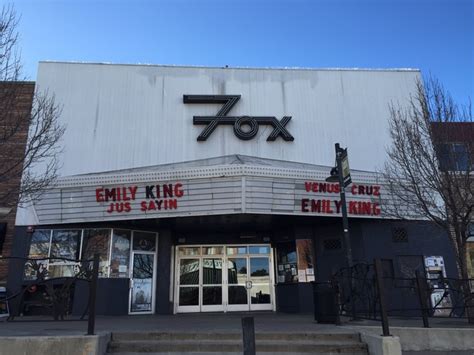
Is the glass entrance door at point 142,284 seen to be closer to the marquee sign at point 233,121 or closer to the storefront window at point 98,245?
the storefront window at point 98,245

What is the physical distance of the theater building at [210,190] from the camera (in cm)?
1413

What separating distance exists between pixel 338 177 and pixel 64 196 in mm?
9181

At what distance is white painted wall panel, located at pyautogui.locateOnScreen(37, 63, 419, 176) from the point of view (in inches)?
647

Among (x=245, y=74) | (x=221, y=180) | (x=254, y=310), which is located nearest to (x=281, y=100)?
(x=245, y=74)

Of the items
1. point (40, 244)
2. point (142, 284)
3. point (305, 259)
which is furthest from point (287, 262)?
point (40, 244)

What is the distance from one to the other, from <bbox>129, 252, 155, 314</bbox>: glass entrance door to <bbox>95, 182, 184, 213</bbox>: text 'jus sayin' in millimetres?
2656

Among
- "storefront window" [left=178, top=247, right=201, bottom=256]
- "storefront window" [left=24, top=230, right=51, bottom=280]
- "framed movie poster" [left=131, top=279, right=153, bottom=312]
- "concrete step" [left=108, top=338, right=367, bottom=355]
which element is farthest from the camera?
"storefront window" [left=178, top=247, right=201, bottom=256]

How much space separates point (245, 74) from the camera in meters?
18.0

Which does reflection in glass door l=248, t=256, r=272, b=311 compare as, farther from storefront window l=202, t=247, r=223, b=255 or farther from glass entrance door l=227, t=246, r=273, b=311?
storefront window l=202, t=247, r=223, b=255

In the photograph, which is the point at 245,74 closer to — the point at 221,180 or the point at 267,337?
the point at 221,180

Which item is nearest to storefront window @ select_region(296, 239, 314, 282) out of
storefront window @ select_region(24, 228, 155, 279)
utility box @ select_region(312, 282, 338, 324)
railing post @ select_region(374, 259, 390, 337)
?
utility box @ select_region(312, 282, 338, 324)

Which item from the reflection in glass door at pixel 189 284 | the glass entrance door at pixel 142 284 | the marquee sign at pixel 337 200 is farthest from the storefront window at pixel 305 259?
the glass entrance door at pixel 142 284

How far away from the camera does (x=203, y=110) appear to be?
56.3 ft

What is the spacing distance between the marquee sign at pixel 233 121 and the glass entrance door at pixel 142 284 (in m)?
5.22
